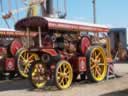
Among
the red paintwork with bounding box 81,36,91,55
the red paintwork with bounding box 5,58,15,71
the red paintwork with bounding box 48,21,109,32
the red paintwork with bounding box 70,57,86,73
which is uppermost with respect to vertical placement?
the red paintwork with bounding box 48,21,109,32

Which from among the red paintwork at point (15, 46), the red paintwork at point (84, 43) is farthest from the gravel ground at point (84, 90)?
the red paintwork at point (15, 46)

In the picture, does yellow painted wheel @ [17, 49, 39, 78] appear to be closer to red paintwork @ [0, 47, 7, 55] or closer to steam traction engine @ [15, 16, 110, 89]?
red paintwork @ [0, 47, 7, 55]

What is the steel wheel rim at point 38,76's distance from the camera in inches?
605

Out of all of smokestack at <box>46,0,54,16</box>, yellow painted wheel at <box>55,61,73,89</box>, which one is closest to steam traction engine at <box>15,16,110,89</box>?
yellow painted wheel at <box>55,61,73,89</box>

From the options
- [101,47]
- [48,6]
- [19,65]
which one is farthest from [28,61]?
[48,6]

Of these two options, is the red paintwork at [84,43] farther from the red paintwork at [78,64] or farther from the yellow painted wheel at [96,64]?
the red paintwork at [78,64]

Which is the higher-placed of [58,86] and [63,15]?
[63,15]

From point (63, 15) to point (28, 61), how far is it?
11.6 m

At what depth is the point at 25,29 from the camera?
1580cm

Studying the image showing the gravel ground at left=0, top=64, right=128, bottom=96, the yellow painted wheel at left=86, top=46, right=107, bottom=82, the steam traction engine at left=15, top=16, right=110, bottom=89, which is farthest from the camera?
the yellow painted wheel at left=86, top=46, right=107, bottom=82

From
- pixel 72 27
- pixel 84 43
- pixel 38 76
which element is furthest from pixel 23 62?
pixel 72 27

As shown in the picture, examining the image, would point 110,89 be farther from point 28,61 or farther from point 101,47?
point 28,61

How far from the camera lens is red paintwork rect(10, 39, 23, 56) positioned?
819 inches

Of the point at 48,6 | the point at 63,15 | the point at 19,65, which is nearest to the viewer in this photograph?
the point at 19,65
